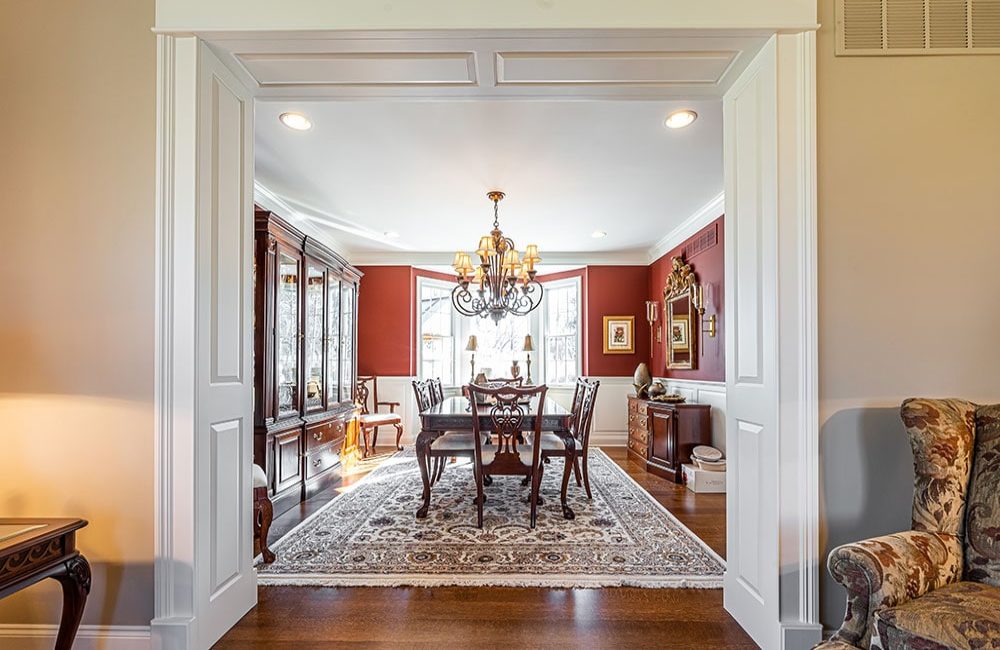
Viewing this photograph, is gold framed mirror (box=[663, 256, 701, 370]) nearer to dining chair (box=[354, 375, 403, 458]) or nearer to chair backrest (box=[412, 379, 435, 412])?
chair backrest (box=[412, 379, 435, 412])

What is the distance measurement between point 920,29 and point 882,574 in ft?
6.54

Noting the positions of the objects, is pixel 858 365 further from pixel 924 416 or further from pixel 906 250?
pixel 906 250

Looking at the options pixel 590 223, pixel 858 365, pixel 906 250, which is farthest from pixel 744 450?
pixel 590 223

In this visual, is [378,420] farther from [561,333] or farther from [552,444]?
[561,333]

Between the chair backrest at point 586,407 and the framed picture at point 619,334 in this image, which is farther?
the framed picture at point 619,334

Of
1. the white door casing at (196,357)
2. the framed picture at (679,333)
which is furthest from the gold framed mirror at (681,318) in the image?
the white door casing at (196,357)

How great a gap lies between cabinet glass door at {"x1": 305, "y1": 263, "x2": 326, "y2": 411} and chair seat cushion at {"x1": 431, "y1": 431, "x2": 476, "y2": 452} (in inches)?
46.6

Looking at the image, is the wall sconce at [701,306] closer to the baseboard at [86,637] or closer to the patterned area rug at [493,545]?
the patterned area rug at [493,545]

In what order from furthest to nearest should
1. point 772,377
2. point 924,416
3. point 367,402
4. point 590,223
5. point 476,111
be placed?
point 367,402
point 590,223
point 476,111
point 772,377
point 924,416

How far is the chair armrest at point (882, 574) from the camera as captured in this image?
1.25 m

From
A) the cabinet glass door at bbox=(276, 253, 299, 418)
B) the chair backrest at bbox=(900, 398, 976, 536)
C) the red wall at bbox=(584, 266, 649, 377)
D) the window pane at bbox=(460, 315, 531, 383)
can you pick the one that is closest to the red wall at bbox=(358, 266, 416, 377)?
the window pane at bbox=(460, 315, 531, 383)

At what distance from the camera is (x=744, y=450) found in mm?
1992

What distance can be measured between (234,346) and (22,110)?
46.6 inches

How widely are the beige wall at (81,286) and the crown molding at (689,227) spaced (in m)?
3.71
